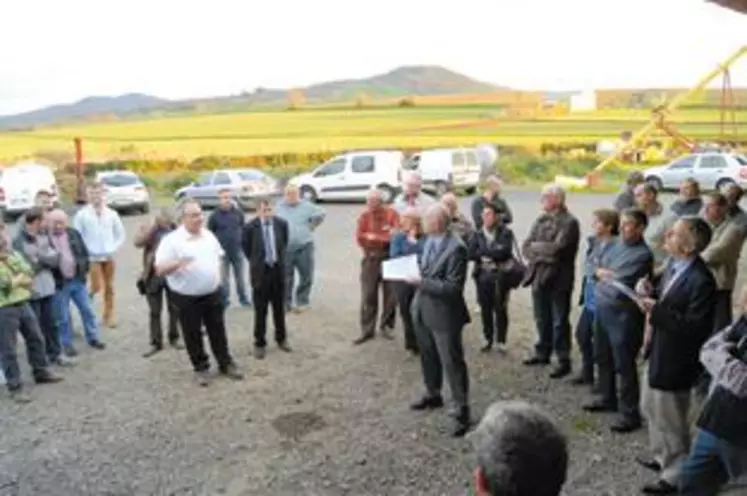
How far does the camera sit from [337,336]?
9.60 metres

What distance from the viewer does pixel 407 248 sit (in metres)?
8.12

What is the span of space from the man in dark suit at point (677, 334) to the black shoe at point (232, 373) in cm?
408

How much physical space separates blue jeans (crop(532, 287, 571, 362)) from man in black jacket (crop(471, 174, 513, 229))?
95cm

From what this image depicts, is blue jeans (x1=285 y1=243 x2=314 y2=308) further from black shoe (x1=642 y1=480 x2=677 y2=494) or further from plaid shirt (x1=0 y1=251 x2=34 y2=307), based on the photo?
black shoe (x1=642 y1=480 x2=677 y2=494)

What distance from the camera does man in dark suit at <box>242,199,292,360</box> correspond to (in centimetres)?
869

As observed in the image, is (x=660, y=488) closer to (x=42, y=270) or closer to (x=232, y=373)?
(x=232, y=373)

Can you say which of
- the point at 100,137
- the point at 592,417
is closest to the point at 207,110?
the point at 100,137

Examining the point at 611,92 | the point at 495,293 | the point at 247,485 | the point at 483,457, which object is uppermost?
the point at 611,92

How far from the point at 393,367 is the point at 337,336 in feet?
4.77

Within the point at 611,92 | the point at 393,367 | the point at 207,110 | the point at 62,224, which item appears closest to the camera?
the point at 393,367

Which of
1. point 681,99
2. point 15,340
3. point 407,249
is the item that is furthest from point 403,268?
point 681,99

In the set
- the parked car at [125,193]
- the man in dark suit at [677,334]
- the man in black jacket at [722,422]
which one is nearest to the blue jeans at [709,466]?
the man in black jacket at [722,422]

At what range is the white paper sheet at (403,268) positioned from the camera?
6.91m

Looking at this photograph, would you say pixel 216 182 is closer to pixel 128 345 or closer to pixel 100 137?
pixel 128 345
